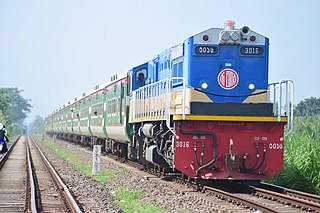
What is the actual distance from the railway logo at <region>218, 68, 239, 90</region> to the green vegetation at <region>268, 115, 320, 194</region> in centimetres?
246

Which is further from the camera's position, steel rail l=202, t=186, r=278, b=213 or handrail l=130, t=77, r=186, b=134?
handrail l=130, t=77, r=186, b=134

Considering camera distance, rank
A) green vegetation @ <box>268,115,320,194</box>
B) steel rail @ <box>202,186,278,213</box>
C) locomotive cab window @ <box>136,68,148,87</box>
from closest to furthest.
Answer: steel rail @ <box>202,186,278,213</box> → green vegetation @ <box>268,115,320,194</box> → locomotive cab window @ <box>136,68,148,87</box>

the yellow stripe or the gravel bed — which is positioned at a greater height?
the yellow stripe

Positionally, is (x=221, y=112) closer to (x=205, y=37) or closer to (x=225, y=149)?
(x=225, y=149)

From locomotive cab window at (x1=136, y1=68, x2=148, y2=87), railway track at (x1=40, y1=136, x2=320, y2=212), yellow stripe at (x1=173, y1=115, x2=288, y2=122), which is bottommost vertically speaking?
railway track at (x1=40, y1=136, x2=320, y2=212)

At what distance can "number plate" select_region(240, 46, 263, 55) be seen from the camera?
1309 centimetres

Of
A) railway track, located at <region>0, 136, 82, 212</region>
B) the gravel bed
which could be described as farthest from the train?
Answer: railway track, located at <region>0, 136, 82, 212</region>

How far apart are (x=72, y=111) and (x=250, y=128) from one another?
35.5m

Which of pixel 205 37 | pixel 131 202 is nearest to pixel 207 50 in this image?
pixel 205 37

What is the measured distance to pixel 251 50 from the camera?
13094 mm

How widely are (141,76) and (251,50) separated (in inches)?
246

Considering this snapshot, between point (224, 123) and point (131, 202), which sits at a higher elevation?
point (224, 123)

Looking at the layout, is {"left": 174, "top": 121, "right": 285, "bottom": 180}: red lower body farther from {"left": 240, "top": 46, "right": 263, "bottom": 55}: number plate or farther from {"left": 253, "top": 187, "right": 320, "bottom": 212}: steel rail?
{"left": 240, "top": 46, "right": 263, "bottom": 55}: number plate

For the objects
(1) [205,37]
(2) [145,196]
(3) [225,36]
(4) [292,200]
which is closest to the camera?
(4) [292,200]
